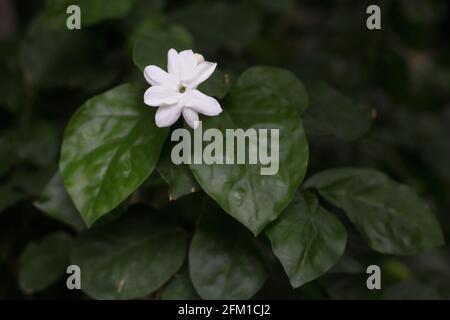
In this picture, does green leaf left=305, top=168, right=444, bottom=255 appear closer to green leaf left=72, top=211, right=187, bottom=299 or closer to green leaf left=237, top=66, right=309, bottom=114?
green leaf left=237, top=66, right=309, bottom=114

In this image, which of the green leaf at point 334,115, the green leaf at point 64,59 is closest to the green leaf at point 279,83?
the green leaf at point 334,115

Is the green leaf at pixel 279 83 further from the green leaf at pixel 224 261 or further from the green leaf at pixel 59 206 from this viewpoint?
the green leaf at pixel 59 206

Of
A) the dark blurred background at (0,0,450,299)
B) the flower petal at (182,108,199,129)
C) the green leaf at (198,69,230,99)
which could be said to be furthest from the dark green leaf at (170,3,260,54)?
the flower petal at (182,108,199,129)

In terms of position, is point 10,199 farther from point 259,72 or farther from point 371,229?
point 371,229

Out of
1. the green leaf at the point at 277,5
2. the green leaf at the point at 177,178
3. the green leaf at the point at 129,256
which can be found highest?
the green leaf at the point at 277,5
